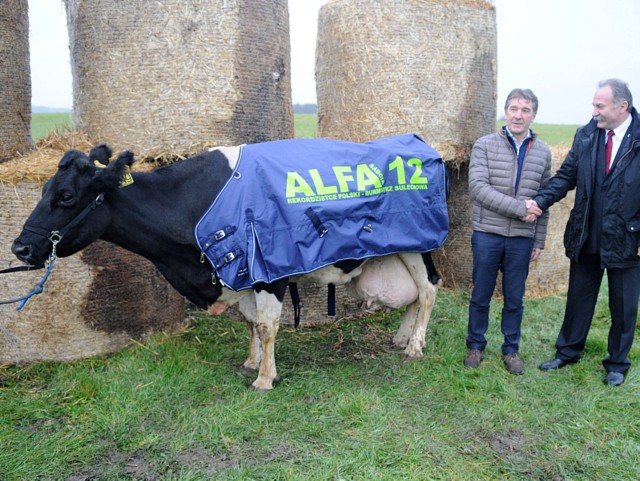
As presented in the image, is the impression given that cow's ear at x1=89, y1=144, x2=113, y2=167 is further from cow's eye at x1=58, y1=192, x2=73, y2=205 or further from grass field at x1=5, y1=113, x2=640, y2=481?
grass field at x1=5, y1=113, x2=640, y2=481

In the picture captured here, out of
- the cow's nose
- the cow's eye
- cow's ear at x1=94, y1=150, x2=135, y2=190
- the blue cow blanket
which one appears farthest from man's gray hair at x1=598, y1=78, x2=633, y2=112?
the cow's nose

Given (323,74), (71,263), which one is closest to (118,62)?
(71,263)

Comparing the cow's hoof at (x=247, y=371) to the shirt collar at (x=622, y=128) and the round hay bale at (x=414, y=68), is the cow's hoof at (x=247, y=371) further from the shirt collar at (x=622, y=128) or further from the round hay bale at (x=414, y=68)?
the shirt collar at (x=622, y=128)

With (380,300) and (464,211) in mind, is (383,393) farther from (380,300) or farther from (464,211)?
(464,211)

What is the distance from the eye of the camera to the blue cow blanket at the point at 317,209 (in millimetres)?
4016

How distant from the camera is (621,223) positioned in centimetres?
430

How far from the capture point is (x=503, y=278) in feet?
15.9

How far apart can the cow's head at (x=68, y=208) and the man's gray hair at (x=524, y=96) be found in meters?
2.89

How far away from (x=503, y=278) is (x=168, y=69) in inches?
129

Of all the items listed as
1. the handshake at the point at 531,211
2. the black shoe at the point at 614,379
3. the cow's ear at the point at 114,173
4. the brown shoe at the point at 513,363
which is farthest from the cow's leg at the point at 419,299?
the cow's ear at the point at 114,173

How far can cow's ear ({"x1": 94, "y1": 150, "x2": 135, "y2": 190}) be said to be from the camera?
3.71 m

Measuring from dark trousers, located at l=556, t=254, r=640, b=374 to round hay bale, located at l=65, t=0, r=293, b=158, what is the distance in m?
3.06

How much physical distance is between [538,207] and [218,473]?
9.81ft

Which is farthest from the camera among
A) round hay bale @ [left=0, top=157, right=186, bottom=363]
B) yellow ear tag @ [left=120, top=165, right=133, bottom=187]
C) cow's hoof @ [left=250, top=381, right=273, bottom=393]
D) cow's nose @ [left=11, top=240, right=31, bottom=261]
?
round hay bale @ [left=0, top=157, right=186, bottom=363]
